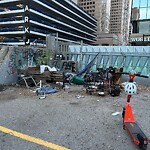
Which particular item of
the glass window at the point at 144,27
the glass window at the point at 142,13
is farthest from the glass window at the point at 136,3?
the glass window at the point at 144,27

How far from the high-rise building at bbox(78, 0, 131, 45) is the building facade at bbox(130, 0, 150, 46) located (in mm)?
67819

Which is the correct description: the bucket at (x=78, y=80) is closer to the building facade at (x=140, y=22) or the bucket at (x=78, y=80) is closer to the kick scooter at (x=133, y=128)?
the kick scooter at (x=133, y=128)

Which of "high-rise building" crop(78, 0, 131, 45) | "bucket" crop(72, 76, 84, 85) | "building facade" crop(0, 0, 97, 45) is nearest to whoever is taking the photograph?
"bucket" crop(72, 76, 84, 85)

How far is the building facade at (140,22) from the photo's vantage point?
843 inches

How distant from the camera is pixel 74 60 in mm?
11516

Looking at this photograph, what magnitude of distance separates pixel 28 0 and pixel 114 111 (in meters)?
40.8

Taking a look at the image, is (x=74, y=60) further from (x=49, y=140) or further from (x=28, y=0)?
(x=28, y=0)

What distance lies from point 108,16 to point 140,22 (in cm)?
10047

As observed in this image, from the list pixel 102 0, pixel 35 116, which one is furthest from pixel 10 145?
pixel 102 0

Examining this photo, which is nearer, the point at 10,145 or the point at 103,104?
the point at 10,145

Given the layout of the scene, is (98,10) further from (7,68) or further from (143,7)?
(7,68)

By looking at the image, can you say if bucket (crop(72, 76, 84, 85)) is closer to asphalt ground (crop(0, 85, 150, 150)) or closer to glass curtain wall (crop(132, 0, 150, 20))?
asphalt ground (crop(0, 85, 150, 150))

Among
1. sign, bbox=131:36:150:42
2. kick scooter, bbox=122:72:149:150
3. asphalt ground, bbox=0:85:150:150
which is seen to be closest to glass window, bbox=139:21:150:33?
sign, bbox=131:36:150:42

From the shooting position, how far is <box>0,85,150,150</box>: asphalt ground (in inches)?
126
